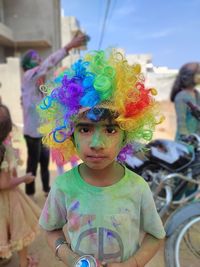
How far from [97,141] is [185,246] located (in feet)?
4.59

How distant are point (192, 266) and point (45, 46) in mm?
12999

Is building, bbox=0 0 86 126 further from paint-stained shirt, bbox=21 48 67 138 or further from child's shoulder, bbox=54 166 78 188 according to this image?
child's shoulder, bbox=54 166 78 188

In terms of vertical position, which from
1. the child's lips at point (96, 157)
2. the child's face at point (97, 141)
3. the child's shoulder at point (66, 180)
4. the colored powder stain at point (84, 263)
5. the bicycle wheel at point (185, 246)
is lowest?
the bicycle wheel at point (185, 246)

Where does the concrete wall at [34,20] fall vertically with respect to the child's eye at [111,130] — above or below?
above

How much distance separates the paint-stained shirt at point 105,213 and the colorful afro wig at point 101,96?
175mm

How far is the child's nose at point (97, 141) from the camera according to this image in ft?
3.38

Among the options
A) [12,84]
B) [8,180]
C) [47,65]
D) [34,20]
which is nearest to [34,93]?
[47,65]

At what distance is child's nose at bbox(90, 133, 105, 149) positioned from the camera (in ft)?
3.38

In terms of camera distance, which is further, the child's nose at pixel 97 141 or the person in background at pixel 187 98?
the person in background at pixel 187 98

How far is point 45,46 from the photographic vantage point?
45.3ft

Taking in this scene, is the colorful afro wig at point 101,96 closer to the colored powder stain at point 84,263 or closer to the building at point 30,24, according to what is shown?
the colored powder stain at point 84,263

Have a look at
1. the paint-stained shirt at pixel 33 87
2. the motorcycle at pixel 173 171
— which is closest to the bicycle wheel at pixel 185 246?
the motorcycle at pixel 173 171

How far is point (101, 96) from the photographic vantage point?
1.03 metres

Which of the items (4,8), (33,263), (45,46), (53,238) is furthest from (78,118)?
(4,8)
